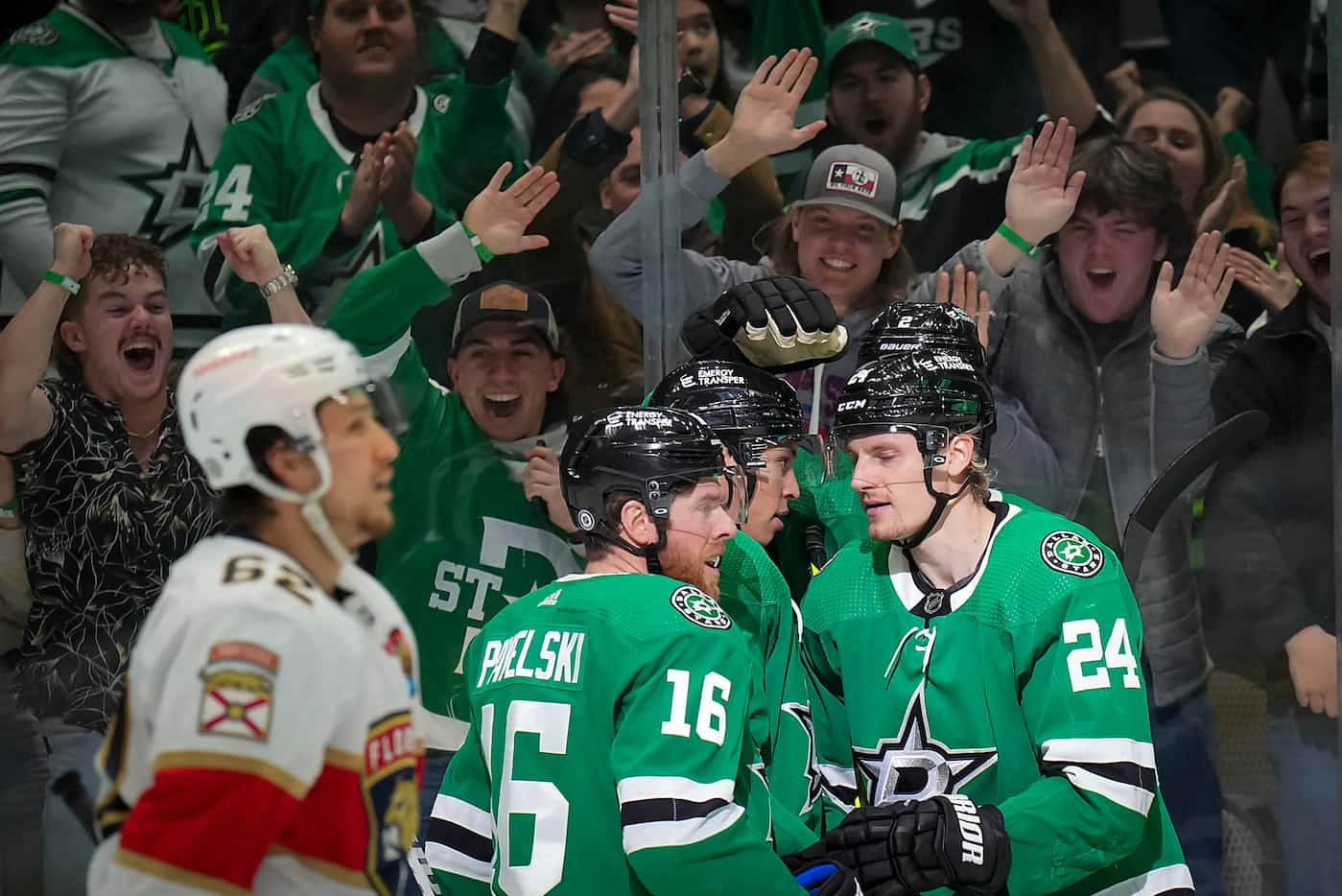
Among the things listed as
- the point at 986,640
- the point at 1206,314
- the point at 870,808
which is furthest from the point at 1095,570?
the point at 1206,314

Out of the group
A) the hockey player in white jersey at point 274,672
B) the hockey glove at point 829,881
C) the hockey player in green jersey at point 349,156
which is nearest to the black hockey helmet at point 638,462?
the hockey glove at point 829,881

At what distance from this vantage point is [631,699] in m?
2.12

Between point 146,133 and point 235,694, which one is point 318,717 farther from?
point 146,133

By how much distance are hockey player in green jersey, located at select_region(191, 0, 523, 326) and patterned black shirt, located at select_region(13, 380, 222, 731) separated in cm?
44

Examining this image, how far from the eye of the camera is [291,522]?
4.61ft

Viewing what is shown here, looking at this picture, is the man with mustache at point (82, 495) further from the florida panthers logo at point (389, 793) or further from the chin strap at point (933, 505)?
the florida panthers logo at point (389, 793)

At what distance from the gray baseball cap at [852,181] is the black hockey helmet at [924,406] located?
1.65m

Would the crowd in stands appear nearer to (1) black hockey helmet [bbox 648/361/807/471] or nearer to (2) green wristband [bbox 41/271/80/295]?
(2) green wristband [bbox 41/271/80/295]

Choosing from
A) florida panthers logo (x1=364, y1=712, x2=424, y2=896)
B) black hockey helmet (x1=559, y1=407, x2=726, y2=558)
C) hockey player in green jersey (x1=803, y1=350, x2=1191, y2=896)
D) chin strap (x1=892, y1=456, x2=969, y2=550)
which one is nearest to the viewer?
florida panthers logo (x1=364, y1=712, x2=424, y2=896)

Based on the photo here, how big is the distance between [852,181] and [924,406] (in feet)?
5.82

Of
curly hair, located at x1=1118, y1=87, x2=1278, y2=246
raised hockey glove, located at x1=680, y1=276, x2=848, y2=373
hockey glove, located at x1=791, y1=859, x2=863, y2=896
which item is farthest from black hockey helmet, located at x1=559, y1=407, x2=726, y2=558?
curly hair, located at x1=1118, y1=87, x2=1278, y2=246

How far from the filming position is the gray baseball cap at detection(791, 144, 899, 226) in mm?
4211

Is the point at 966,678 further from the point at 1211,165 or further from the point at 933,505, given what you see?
the point at 1211,165

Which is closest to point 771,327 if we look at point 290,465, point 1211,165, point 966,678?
point 966,678
